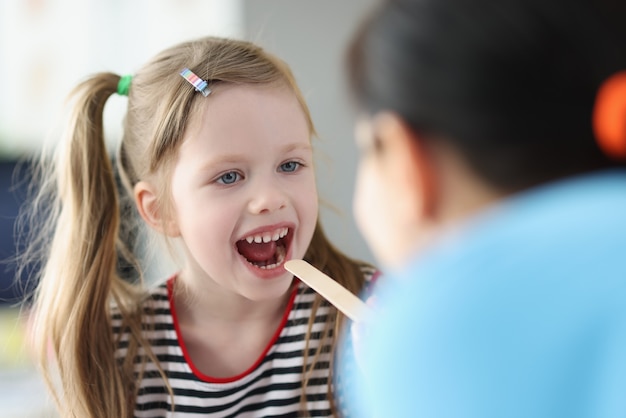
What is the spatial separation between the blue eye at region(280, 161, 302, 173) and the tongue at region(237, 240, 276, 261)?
10 cm

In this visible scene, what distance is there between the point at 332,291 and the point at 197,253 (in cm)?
21

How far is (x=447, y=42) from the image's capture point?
50 centimetres

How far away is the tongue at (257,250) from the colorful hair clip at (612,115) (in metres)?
0.59

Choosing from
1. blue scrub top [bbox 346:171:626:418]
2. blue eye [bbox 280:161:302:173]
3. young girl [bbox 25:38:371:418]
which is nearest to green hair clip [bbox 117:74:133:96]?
young girl [bbox 25:38:371:418]

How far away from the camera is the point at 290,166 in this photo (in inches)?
39.9

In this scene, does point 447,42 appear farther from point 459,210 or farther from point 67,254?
point 67,254

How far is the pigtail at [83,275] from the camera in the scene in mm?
1035

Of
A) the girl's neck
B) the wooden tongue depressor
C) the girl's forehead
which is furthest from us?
the girl's neck

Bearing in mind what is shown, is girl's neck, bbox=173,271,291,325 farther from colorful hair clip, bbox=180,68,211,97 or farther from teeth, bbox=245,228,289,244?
colorful hair clip, bbox=180,68,211,97

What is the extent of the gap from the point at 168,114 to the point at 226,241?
0.17 metres

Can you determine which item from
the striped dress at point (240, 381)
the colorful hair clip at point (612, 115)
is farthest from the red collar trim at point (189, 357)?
the colorful hair clip at point (612, 115)

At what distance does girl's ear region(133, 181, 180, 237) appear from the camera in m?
1.06

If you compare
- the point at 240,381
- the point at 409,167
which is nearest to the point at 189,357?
the point at 240,381

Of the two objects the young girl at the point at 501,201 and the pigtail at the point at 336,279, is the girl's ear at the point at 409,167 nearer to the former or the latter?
the young girl at the point at 501,201
